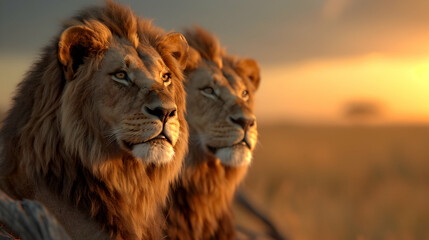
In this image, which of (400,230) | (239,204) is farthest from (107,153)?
(400,230)

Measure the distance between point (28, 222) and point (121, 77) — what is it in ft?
3.29

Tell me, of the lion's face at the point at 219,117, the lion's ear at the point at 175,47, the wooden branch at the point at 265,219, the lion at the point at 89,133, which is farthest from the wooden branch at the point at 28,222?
the wooden branch at the point at 265,219

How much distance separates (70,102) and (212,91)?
157 cm

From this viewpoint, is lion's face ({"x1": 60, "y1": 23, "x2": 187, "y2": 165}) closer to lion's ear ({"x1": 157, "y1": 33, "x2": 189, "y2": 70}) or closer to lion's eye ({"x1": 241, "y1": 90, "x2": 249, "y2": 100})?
lion's ear ({"x1": 157, "y1": 33, "x2": 189, "y2": 70})

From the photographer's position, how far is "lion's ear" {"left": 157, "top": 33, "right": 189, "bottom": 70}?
3.48 m

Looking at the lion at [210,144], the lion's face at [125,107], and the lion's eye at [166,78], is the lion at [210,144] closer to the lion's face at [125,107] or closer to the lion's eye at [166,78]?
the lion's eye at [166,78]

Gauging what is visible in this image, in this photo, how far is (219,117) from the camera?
13.6 ft

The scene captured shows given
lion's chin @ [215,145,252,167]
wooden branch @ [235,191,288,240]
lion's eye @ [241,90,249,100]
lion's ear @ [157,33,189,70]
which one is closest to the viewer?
lion's ear @ [157,33,189,70]

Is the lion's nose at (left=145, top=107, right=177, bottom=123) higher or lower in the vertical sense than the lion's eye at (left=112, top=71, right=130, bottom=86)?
lower

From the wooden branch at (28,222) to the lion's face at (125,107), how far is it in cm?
56

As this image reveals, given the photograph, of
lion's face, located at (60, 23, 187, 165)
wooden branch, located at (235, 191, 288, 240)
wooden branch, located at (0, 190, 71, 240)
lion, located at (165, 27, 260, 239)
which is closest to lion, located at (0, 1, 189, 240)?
lion's face, located at (60, 23, 187, 165)

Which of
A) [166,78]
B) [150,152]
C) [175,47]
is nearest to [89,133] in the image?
[150,152]

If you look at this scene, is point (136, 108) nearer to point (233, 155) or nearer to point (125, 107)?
point (125, 107)

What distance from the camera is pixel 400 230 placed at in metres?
10.2
